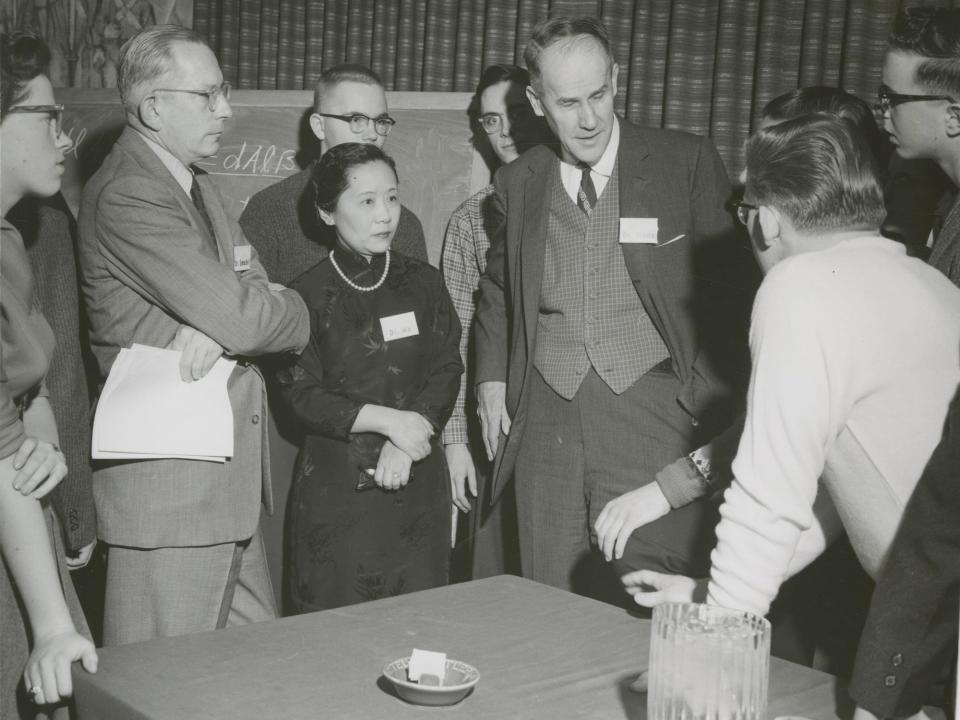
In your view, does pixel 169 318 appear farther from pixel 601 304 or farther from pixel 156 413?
pixel 601 304

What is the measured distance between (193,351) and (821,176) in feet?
4.25

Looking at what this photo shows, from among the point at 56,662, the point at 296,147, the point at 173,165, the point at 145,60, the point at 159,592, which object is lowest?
the point at 159,592

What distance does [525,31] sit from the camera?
3664mm

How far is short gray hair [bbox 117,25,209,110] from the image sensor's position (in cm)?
211

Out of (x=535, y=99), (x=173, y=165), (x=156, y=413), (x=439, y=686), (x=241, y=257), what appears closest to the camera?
(x=439, y=686)

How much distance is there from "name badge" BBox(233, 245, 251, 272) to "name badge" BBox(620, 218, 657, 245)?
889 mm

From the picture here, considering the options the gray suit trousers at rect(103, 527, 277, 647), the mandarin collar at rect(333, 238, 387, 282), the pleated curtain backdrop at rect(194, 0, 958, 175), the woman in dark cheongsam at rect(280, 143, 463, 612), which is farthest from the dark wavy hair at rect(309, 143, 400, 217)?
the pleated curtain backdrop at rect(194, 0, 958, 175)

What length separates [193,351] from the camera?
2.05m

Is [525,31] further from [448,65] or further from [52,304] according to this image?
[52,304]

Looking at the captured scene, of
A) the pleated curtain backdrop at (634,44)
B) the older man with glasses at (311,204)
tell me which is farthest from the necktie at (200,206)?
the pleated curtain backdrop at (634,44)

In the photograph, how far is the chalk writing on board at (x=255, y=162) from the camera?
11.1 feet

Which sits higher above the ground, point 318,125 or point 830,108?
point 830,108

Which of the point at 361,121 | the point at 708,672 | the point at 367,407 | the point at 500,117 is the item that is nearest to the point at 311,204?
the point at 361,121

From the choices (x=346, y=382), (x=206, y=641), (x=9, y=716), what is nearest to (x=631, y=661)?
(x=206, y=641)
